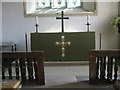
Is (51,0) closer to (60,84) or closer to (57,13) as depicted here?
(57,13)

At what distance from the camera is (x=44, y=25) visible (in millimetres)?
7477

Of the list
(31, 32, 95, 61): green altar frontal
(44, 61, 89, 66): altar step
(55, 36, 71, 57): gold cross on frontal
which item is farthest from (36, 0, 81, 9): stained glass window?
(44, 61, 89, 66): altar step

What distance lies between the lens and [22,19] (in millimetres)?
7441

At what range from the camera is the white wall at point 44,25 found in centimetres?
739

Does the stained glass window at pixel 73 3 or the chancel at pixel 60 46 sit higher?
the stained glass window at pixel 73 3

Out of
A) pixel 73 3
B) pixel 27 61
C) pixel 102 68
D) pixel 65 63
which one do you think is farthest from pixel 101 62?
pixel 73 3

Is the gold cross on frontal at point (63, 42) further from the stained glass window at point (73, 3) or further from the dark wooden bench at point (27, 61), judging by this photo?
the stained glass window at point (73, 3)

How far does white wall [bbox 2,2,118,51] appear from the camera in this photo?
739 centimetres

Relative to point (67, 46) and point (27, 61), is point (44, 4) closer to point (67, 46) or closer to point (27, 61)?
point (67, 46)

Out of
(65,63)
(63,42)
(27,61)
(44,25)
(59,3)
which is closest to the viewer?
(27,61)

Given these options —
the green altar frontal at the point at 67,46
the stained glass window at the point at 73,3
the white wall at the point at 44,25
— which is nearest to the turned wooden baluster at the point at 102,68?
the green altar frontal at the point at 67,46

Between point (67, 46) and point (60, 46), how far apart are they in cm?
18

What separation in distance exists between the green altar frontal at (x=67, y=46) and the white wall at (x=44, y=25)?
1425 mm

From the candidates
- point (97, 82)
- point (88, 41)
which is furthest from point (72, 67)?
point (97, 82)
